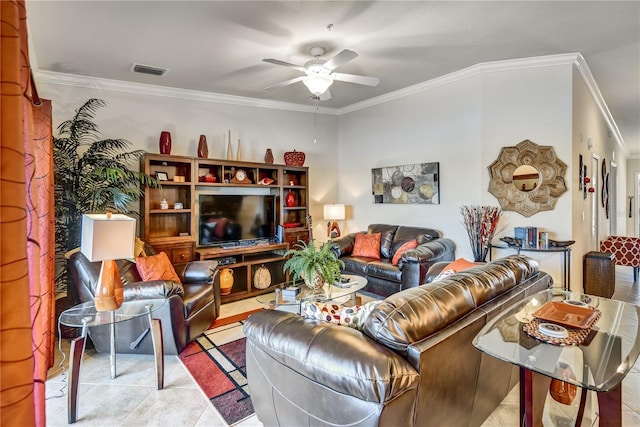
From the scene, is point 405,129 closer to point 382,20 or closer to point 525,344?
point 382,20

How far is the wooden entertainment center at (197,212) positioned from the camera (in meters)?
4.20

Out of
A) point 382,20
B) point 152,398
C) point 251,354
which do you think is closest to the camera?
point 251,354

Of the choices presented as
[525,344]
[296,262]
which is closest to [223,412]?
[296,262]

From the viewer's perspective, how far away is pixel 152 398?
2277mm

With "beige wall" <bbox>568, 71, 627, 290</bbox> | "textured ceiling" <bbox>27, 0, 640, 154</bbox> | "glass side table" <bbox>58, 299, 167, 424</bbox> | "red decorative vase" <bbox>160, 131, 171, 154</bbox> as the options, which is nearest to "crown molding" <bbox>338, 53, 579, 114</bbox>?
→ "textured ceiling" <bbox>27, 0, 640, 154</bbox>

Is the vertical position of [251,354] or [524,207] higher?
[524,207]

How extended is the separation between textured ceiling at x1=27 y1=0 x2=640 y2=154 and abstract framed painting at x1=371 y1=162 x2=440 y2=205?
1.29m

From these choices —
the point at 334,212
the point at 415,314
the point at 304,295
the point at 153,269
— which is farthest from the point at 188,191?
the point at 415,314

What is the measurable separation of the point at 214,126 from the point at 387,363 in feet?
14.8

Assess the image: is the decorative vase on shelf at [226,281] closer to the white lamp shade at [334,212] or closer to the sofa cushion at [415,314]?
the white lamp shade at [334,212]

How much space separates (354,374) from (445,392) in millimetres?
523

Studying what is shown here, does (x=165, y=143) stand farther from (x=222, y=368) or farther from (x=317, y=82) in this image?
(x=222, y=368)

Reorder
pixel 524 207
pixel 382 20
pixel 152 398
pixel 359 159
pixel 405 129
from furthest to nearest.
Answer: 1. pixel 359 159
2. pixel 405 129
3. pixel 524 207
4. pixel 382 20
5. pixel 152 398

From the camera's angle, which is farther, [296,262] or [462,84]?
[462,84]
